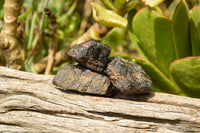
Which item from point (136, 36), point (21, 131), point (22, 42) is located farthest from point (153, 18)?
point (22, 42)

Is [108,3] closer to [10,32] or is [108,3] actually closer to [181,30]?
[181,30]

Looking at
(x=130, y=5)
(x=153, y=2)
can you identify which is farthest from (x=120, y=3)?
(x=153, y=2)

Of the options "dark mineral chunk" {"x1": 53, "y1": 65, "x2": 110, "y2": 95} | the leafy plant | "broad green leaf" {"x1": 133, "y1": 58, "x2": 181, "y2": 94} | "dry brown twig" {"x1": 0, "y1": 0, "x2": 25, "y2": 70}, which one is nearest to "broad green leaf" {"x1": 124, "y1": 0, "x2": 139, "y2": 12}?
the leafy plant

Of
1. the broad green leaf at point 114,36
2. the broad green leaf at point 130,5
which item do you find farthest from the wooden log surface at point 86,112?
the broad green leaf at point 114,36

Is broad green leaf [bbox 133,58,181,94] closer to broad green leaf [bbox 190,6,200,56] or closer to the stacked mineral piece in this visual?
the stacked mineral piece

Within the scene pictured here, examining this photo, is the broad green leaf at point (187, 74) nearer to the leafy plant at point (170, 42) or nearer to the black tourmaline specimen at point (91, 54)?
the leafy plant at point (170, 42)

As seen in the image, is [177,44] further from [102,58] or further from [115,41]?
[115,41]
